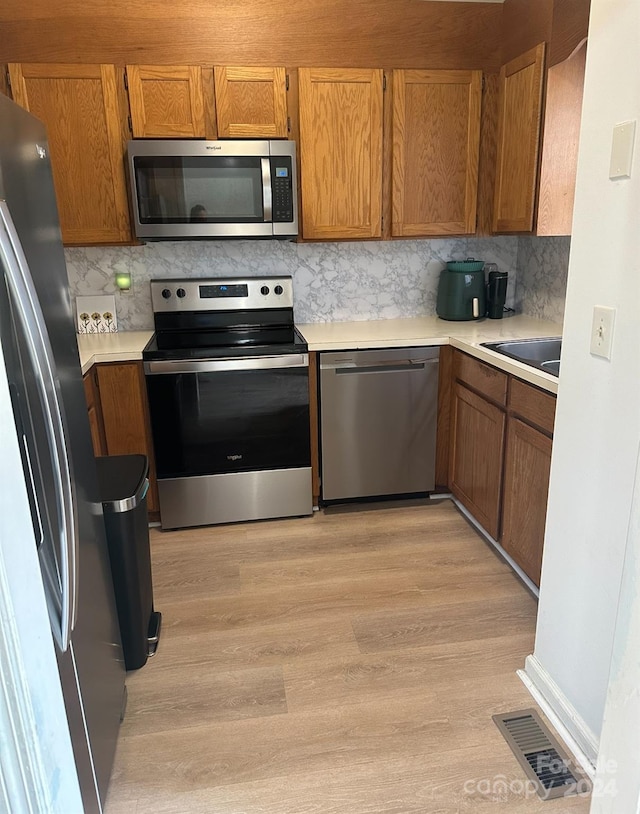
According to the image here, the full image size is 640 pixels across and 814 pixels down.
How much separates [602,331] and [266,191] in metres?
1.81

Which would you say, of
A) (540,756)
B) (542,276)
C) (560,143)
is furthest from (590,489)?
(542,276)

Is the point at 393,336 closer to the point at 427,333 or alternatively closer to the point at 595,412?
the point at 427,333

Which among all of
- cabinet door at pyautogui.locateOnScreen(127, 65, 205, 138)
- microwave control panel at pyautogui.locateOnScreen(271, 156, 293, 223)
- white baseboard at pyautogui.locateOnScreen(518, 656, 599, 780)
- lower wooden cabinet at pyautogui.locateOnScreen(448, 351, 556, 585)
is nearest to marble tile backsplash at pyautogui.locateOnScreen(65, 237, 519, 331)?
microwave control panel at pyautogui.locateOnScreen(271, 156, 293, 223)

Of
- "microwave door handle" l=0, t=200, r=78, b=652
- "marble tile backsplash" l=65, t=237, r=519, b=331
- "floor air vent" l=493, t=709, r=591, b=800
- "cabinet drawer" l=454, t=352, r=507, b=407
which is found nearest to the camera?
"microwave door handle" l=0, t=200, r=78, b=652

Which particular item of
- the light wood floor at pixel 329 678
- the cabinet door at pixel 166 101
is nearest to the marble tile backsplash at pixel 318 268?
the cabinet door at pixel 166 101

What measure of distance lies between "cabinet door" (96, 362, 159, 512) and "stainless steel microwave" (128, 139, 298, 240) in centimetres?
65

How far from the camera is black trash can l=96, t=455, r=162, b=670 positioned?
1.81 metres

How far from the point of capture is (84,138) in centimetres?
272

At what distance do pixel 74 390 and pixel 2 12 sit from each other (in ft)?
7.07

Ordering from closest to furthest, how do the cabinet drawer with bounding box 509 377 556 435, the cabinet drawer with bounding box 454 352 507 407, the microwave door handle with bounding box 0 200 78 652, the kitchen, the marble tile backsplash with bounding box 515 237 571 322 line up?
the microwave door handle with bounding box 0 200 78 652
the kitchen
the cabinet drawer with bounding box 509 377 556 435
the cabinet drawer with bounding box 454 352 507 407
the marble tile backsplash with bounding box 515 237 571 322

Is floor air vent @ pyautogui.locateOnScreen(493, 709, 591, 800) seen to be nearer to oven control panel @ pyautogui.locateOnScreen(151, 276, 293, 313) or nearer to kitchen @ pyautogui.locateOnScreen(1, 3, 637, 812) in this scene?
kitchen @ pyautogui.locateOnScreen(1, 3, 637, 812)

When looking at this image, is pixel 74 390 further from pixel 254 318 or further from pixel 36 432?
pixel 254 318

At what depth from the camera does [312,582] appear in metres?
2.48

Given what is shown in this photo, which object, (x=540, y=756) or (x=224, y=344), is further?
(x=224, y=344)
